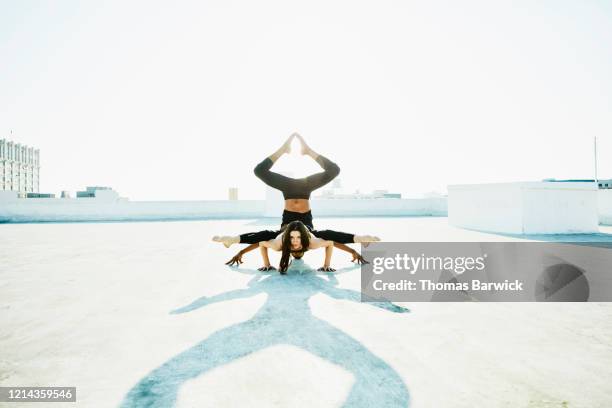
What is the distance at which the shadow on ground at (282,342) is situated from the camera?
1657mm

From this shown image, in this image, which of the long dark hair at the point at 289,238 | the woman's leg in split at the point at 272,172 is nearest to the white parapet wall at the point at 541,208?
the woman's leg in split at the point at 272,172

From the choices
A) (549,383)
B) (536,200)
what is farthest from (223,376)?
(536,200)

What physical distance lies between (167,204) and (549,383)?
69.8ft

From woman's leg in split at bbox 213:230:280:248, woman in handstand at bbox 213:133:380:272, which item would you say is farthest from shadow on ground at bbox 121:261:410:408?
woman in handstand at bbox 213:133:380:272

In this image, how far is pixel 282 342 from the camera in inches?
90.6

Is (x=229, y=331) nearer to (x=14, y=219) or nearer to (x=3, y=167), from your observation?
(x=14, y=219)

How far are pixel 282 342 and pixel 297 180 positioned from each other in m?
3.59

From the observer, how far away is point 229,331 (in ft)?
8.23

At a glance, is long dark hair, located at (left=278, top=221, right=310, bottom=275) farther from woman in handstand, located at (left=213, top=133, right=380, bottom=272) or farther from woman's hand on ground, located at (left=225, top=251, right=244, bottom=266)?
woman's hand on ground, located at (left=225, top=251, right=244, bottom=266)

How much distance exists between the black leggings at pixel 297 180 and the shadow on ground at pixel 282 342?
7.60 feet

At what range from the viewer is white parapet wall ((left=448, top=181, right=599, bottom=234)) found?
9.66 meters

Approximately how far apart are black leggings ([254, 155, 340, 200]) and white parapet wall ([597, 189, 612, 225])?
1465 centimetres

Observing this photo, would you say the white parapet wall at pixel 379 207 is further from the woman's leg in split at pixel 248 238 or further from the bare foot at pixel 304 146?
the woman's leg in split at pixel 248 238

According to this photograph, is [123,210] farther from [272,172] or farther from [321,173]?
[321,173]
